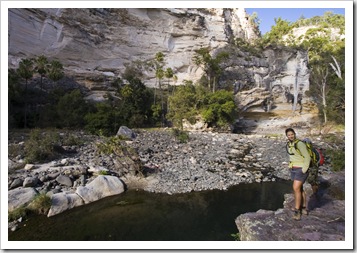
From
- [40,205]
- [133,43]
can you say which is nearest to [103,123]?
[40,205]

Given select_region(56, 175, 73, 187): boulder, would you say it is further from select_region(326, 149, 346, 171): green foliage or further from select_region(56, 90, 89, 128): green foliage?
select_region(56, 90, 89, 128): green foliage

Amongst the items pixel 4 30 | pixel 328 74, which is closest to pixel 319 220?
pixel 4 30

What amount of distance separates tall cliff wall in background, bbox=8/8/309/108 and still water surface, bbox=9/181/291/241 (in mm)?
22833

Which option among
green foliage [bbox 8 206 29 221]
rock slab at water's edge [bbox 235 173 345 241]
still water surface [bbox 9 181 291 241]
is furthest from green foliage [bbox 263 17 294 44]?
green foliage [bbox 8 206 29 221]

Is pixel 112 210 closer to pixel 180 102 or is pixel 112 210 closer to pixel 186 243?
pixel 186 243

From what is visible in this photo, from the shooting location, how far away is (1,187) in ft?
15.7

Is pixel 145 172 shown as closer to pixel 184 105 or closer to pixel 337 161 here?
pixel 337 161

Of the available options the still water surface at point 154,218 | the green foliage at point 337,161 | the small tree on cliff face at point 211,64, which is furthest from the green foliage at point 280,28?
the still water surface at point 154,218

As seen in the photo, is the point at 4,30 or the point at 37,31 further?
the point at 37,31

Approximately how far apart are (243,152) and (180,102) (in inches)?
409

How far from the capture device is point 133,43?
1225 inches

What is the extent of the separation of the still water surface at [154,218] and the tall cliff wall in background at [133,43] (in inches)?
899

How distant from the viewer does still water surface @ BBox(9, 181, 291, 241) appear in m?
5.15

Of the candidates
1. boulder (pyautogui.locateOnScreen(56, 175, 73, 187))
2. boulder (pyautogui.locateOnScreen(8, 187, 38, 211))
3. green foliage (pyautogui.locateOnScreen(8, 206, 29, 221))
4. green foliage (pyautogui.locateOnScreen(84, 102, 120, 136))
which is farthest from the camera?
green foliage (pyautogui.locateOnScreen(84, 102, 120, 136))
